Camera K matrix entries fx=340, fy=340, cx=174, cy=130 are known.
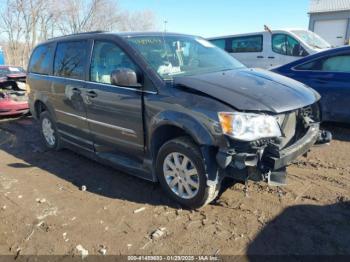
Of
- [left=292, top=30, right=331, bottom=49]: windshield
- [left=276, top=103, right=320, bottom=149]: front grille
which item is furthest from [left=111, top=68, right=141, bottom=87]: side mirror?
[left=292, top=30, right=331, bottom=49]: windshield

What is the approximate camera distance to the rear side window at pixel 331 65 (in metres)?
5.75

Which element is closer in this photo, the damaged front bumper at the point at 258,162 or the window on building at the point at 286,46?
the damaged front bumper at the point at 258,162

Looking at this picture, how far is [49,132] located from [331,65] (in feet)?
16.5

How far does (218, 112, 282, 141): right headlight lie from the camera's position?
304cm

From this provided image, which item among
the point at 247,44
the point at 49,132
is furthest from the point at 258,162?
the point at 247,44

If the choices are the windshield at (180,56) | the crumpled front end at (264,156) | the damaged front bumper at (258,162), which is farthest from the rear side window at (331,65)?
the damaged front bumper at (258,162)

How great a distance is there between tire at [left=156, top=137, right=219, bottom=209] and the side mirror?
0.75 m

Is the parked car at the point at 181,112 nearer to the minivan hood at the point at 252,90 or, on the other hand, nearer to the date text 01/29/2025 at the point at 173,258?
the minivan hood at the point at 252,90

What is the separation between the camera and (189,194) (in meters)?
3.57

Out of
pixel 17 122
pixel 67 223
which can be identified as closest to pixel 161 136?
pixel 67 223

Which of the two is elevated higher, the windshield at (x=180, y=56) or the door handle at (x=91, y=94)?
the windshield at (x=180, y=56)

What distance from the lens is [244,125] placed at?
304cm

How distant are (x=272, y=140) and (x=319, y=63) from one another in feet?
11.9

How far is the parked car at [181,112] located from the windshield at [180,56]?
15 mm
